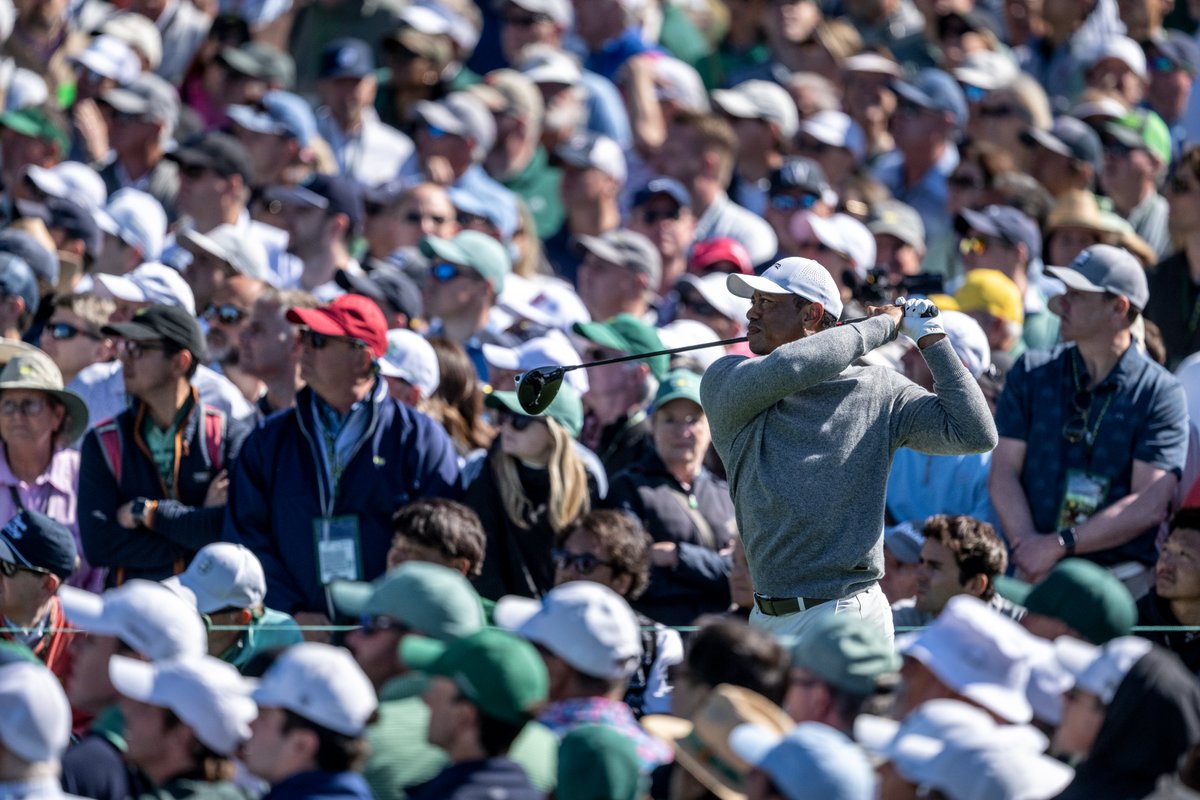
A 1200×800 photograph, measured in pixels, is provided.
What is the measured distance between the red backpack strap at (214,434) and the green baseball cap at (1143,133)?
5.41 metres

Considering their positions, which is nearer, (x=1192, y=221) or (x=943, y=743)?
(x=943, y=743)

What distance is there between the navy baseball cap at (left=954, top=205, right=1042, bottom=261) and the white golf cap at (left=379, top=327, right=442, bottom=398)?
9.82 feet

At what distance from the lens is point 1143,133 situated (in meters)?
11.9

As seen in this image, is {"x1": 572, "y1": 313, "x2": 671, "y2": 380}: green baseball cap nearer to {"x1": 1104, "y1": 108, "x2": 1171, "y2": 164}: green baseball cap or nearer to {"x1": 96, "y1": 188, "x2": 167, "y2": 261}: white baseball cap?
{"x1": 96, "y1": 188, "x2": 167, "y2": 261}: white baseball cap

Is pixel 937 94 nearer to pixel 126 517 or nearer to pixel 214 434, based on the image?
pixel 214 434

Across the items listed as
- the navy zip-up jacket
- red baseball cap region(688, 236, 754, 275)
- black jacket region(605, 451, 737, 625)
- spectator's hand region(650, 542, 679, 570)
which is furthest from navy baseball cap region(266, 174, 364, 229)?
spectator's hand region(650, 542, 679, 570)

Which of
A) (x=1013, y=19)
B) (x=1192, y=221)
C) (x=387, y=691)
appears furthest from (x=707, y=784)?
(x=1013, y=19)

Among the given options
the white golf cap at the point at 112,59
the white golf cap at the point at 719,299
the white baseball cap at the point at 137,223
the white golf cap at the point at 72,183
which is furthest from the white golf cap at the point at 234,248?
the white golf cap at the point at 112,59

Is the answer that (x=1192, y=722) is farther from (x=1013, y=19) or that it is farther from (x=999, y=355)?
(x=1013, y=19)

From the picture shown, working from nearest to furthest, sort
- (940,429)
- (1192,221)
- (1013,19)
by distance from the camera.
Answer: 1. (940,429)
2. (1192,221)
3. (1013,19)

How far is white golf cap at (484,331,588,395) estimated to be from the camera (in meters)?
9.11

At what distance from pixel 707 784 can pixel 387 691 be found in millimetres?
1069

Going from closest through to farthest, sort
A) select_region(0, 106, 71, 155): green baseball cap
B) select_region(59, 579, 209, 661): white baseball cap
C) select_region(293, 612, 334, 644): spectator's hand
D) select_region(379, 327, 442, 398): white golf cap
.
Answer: select_region(59, 579, 209, 661): white baseball cap
select_region(293, 612, 334, 644): spectator's hand
select_region(379, 327, 442, 398): white golf cap
select_region(0, 106, 71, 155): green baseball cap

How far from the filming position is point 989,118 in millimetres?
12570
